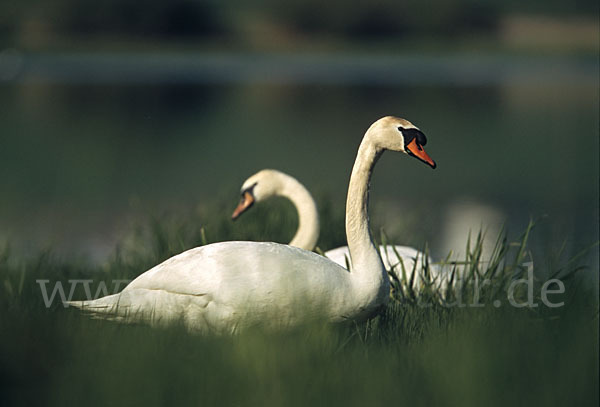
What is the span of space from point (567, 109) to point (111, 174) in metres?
19.1

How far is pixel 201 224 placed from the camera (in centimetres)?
754

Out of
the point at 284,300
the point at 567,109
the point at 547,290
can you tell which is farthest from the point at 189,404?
the point at 567,109

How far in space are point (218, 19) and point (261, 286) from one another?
271ft

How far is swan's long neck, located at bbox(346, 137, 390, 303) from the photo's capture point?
439 centimetres

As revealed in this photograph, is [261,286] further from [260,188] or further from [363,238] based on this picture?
[260,188]

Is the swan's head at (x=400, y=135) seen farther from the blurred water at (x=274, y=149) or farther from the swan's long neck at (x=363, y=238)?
the blurred water at (x=274, y=149)

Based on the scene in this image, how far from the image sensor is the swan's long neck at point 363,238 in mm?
4391

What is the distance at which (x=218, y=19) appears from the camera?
278 ft

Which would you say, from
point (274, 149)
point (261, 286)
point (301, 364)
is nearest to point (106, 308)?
point (261, 286)

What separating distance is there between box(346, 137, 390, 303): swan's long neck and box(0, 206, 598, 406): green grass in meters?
0.23

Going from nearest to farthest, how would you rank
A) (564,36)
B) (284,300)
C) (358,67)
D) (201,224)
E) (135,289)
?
(284,300) < (135,289) < (201,224) < (358,67) < (564,36)

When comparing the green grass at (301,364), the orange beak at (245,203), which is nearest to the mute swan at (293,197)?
the orange beak at (245,203)

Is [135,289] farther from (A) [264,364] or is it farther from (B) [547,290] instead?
(B) [547,290]

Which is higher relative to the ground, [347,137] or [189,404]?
[347,137]
